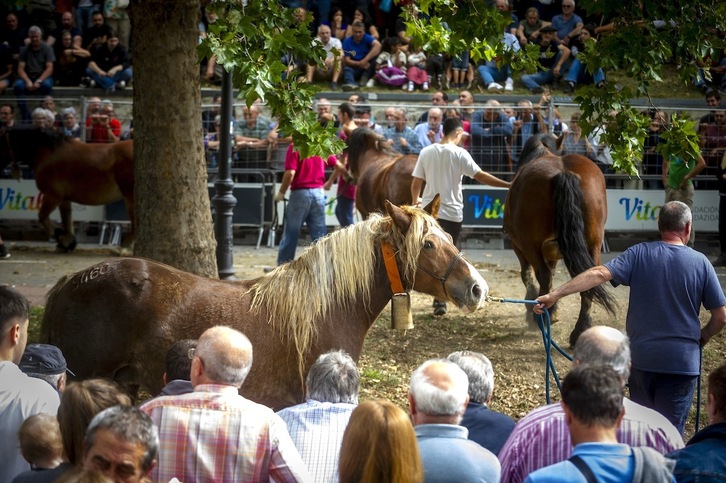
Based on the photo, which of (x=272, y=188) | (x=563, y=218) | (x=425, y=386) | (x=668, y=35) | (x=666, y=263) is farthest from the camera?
(x=272, y=188)

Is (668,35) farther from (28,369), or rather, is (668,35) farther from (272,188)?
(272,188)

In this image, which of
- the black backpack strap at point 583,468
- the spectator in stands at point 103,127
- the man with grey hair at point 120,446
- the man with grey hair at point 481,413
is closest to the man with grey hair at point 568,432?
the man with grey hair at point 481,413

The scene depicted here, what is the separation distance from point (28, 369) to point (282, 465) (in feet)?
5.23

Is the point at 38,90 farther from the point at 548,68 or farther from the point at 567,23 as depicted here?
the point at 567,23

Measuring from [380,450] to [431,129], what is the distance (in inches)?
510

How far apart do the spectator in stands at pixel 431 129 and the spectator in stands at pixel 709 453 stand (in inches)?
469

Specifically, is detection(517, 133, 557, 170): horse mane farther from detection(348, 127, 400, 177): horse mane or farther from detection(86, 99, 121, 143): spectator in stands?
detection(86, 99, 121, 143): spectator in stands

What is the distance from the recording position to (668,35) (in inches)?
278

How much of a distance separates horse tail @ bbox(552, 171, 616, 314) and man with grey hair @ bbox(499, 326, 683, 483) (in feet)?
16.3

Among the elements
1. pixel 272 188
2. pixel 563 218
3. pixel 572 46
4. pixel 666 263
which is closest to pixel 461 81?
pixel 572 46

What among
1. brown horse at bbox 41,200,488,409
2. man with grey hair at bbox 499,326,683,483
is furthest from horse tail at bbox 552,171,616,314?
man with grey hair at bbox 499,326,683,483

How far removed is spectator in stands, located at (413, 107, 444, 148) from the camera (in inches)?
610

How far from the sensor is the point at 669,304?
5.54 metres

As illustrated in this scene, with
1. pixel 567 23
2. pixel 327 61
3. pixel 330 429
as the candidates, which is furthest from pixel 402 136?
pixel 330 429
